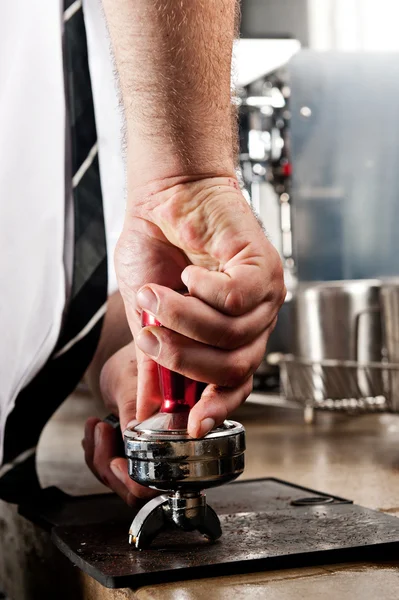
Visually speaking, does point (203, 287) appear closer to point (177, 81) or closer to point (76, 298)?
point (177, 81)

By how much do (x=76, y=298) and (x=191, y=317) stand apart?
16.6 inches

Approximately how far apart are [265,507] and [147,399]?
19 centimetres

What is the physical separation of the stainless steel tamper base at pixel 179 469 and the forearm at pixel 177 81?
7.3 inches

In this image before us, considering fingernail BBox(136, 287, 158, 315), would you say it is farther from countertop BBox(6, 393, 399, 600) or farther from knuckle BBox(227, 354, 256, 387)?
countertop BBox(6, 393, 399, 600)

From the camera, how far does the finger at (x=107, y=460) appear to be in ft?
2.36

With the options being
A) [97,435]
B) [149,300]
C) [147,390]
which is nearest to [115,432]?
[97,435]

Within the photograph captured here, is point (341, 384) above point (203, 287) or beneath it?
beneath

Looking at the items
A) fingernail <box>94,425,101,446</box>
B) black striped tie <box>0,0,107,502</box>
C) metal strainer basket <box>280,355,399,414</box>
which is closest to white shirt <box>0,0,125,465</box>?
black striped tie <box>0,0,107,502</box>

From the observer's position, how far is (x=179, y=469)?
21.3 inches

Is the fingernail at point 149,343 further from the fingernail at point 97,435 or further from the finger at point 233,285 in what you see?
the fingernail at point 97,435

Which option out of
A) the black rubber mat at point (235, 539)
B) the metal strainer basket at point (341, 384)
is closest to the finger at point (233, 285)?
the black rubber mat at point (235, 539)

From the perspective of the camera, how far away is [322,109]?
212 centimetres

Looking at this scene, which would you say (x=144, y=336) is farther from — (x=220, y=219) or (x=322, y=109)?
(x=322, y=109)

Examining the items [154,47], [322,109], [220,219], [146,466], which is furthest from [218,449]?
[322,109]
